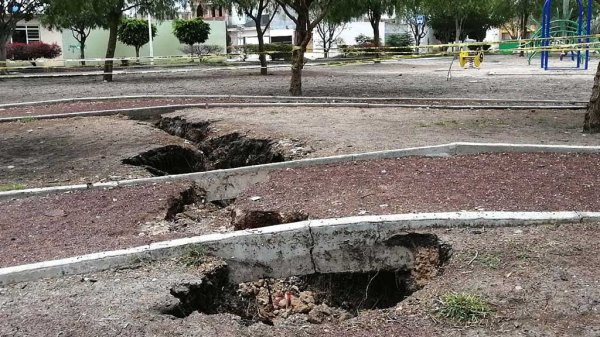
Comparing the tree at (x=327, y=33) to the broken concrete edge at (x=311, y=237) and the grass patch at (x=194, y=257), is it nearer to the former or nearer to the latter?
the broken concrete edge at (x=311, y=237)

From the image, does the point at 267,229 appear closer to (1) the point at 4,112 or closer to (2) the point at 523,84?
(1) the point at 4,112

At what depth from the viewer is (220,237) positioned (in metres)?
5.07

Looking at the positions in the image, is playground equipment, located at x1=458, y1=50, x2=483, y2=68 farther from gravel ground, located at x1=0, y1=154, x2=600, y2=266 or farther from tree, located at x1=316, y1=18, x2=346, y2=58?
tree, located at x1=316, y1=18, x2=346, y2=58

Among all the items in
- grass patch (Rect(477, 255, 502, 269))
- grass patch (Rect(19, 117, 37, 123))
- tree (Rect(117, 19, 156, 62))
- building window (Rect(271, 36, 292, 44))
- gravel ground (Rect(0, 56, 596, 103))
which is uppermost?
building window (Rect(271, 36, 292, 44))

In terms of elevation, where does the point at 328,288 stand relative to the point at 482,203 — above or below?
below

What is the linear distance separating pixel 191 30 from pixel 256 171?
3645 centimetres

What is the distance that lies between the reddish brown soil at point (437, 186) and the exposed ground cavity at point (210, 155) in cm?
194

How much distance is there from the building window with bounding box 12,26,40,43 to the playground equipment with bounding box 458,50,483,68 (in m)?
33.7

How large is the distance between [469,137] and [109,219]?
527cm

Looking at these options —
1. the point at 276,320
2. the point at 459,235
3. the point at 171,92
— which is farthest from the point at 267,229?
the point at 171,92

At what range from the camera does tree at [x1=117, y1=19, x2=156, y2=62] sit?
3990cm

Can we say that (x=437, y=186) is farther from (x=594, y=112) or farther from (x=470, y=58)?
(x=470, y=58)

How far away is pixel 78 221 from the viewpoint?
6109 millimetres

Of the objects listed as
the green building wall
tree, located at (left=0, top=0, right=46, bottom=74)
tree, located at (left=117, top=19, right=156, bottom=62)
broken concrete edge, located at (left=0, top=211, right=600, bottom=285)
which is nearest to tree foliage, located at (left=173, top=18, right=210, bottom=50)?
the green building wall
